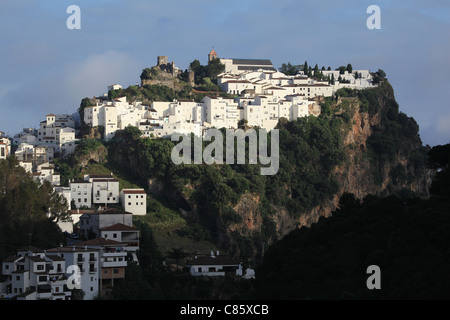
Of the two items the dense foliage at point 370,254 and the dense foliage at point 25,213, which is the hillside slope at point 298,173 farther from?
the dense foliage at point 370,254

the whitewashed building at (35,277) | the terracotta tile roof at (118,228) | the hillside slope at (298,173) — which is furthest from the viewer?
the hillside slope at (298,173)

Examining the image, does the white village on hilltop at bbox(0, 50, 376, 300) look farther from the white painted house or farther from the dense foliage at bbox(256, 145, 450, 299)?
the dense foliage at bbox(256, 145, 450, 299)

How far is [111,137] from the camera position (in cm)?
9356

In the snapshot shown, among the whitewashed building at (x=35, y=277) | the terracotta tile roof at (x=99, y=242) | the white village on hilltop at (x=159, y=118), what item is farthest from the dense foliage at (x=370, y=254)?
the white village on hilltop at (x=159, y=118)

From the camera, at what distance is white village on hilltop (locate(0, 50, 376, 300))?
2564 inches

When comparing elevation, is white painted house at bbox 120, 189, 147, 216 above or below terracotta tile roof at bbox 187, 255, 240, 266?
above

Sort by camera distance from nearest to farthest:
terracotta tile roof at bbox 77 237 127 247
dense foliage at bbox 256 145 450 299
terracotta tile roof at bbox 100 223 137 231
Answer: dense foliage at bbox 256 145 450 299 → terracotta tile roof at bbox 77 237 127 247 → terracotta tile roof at bbox 100 223 137 231

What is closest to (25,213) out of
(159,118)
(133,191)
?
(133,191)

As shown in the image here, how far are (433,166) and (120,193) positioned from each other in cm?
2578

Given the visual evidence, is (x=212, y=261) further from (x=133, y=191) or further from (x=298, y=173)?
(x=298, y=173)

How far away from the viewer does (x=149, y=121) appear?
3752 inches

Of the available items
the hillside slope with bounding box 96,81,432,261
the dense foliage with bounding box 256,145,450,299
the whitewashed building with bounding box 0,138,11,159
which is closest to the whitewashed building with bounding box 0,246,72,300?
the dense foliage with bounding box 256,145,450,299

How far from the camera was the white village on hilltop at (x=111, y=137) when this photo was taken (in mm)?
65125
